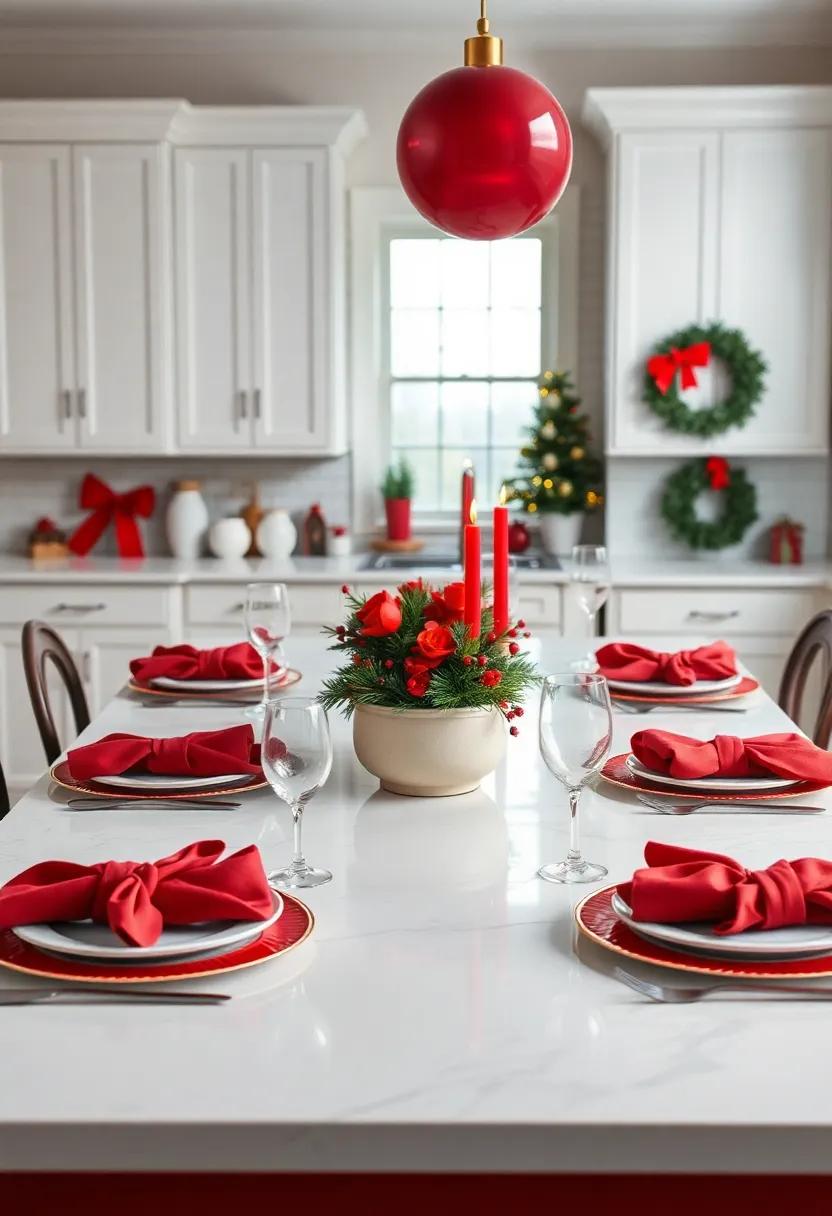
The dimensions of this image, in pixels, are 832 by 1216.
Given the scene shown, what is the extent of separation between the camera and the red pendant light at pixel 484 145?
5.96 ft

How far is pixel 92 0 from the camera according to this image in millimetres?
4461

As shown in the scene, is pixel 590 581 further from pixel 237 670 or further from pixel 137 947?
pixel 137 947

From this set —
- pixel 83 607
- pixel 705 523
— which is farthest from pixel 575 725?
pixel 705 523

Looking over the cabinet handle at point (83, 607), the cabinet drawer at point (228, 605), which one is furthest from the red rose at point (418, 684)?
the cabinet handle at point (83, 607)

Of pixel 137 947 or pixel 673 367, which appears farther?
pixel 673 367

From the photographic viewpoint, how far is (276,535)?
15.9 feet

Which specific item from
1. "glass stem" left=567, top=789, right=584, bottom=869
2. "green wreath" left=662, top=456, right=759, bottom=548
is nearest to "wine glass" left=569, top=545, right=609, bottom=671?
"glass stem" left=567, top=789, right=584, bottom=869

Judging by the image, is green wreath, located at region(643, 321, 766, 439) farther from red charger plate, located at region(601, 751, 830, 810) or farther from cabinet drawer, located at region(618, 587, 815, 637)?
red charger plate, located at region(601, 751, 830, 810)

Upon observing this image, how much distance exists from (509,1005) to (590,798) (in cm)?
71

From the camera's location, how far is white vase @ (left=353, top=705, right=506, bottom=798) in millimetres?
1864

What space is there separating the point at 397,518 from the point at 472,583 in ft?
10.3

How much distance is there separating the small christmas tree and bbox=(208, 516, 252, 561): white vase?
973mm

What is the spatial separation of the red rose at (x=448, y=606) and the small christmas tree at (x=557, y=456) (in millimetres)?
2945

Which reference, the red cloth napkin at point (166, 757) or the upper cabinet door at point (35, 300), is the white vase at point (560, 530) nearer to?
the upper cabinet door at point (35, 300)
